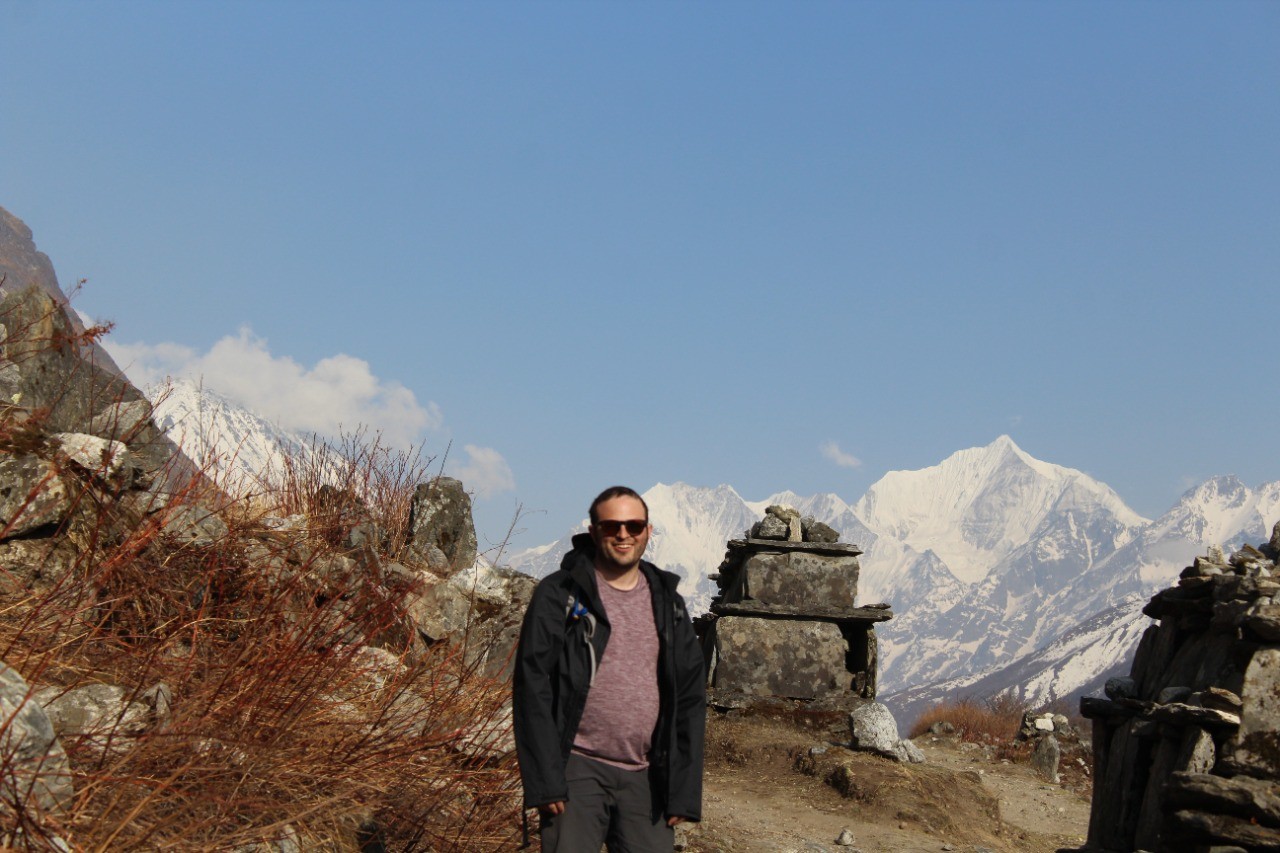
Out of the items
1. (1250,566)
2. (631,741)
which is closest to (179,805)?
(631,741)

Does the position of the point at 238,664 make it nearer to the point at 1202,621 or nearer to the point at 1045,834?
the point at 1202,621

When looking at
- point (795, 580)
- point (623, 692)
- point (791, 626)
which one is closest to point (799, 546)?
point (795, 580)

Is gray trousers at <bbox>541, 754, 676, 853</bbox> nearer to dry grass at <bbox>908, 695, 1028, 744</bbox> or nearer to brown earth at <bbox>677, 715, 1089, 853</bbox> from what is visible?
brown earth at <bbox>677, 715, 1089, 853</bbox>

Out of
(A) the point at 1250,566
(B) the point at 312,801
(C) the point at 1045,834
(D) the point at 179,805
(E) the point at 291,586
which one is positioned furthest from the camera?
(C) the point at 1045,834

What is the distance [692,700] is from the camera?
4.13 meters

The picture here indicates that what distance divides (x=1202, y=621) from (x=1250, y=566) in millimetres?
537

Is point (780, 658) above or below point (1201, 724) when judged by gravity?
below

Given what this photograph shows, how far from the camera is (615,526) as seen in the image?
4016 mm

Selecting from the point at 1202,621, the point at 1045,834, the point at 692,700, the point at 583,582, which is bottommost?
the point at 1045,834

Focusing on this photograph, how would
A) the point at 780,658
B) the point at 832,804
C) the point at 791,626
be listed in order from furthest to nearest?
1. the point at 791,626
2. the point at 780,658
3. the point at 832,804

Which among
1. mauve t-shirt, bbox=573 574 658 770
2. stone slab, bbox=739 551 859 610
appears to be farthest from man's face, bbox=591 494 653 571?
stone slab, bbox=739 551 859 610

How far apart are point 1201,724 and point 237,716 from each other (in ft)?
16.0

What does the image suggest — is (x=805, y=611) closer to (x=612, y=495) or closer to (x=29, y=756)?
(x=612, y=495)

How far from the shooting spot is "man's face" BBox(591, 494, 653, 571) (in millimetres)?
4016
